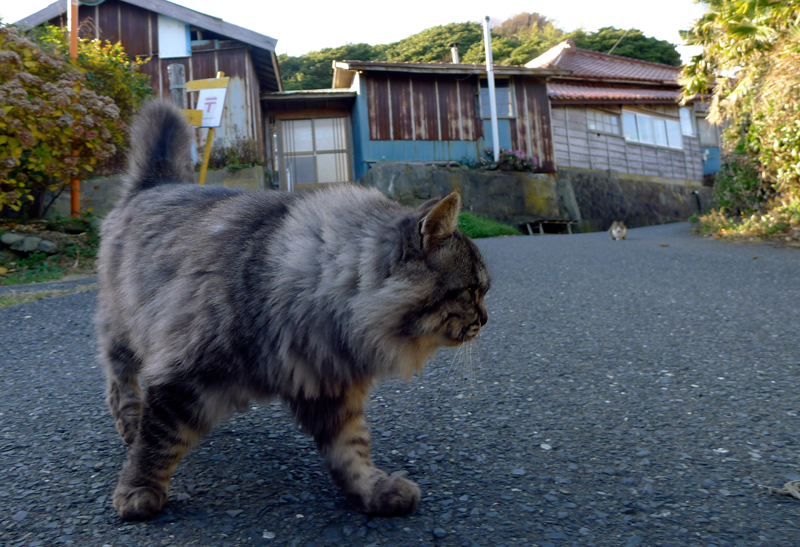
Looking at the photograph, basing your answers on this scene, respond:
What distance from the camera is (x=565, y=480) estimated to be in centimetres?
205

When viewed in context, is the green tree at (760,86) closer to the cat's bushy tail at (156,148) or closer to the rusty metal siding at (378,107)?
the cat's bushy tail at (156,148)

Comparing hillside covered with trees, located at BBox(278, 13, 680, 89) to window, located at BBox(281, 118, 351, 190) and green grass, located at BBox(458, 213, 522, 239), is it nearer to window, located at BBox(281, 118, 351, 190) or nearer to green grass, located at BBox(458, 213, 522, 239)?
window, located at BBox(281, 118, 351, 190)

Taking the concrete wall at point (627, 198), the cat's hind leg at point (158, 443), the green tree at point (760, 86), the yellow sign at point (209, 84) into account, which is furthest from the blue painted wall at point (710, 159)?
the cat's hind leg at point (158, 443)

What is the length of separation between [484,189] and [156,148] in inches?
487

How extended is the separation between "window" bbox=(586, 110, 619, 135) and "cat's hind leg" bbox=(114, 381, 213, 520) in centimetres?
1907

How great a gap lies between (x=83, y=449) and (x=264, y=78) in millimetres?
14520

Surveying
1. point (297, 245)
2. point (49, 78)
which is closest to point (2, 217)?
point (49, 78)

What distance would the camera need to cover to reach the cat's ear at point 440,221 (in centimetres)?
173

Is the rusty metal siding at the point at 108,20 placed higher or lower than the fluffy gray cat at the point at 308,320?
higher

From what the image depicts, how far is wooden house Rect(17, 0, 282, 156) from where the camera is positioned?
12.8 m

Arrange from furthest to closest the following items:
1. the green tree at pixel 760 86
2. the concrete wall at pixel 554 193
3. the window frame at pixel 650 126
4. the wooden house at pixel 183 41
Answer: the window frame at pixel 650 126
the concrete wall at pixel 554 193
the wooden house at pixel 183 41
the green tree at pixel 760 86

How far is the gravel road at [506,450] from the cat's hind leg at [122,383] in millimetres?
113

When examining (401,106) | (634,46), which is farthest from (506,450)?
(634,46)

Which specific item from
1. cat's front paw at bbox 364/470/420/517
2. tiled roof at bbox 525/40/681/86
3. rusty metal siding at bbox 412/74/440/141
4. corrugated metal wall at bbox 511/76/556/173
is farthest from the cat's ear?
tiled roof at bbox 525/40/681/86
